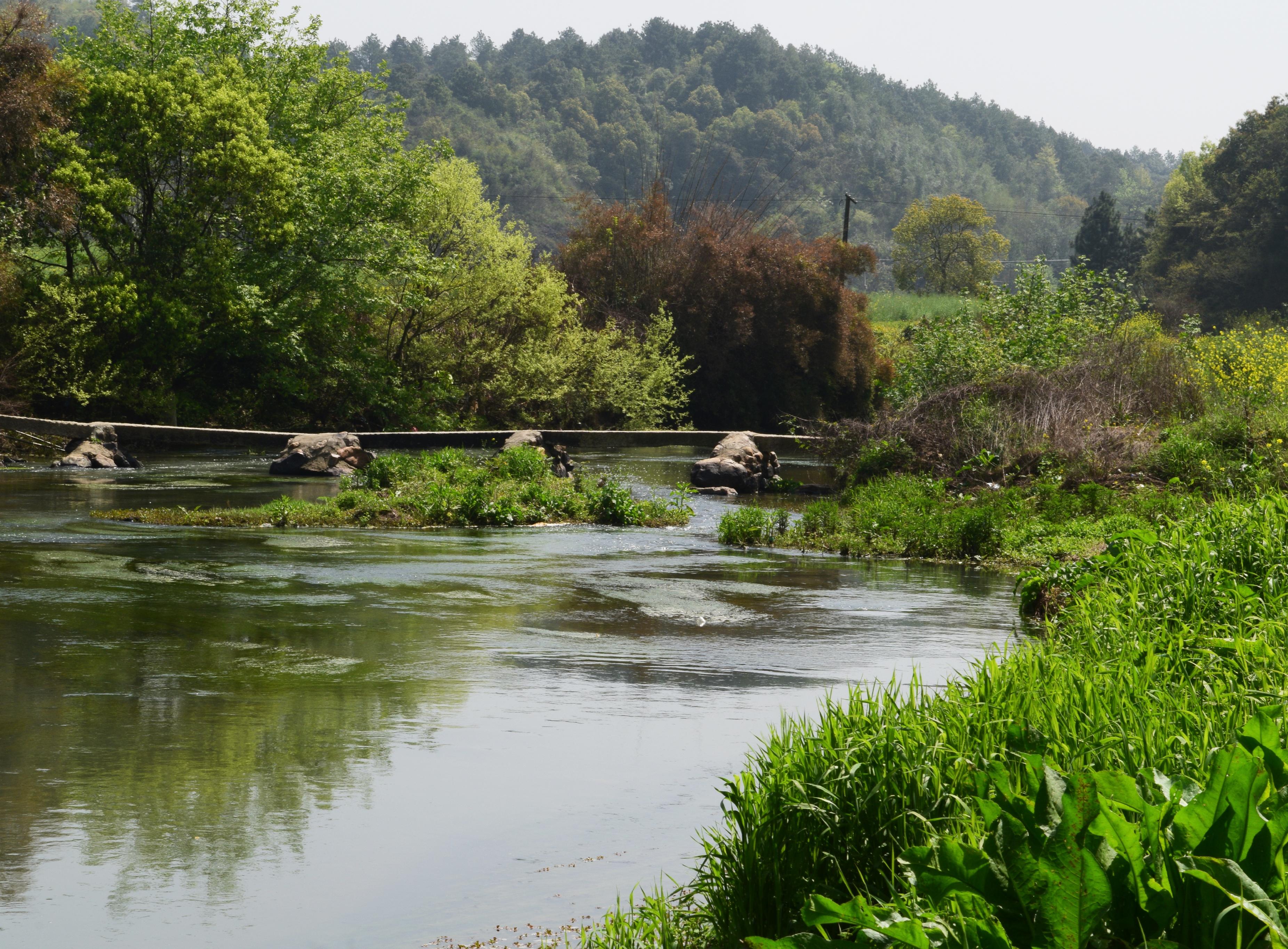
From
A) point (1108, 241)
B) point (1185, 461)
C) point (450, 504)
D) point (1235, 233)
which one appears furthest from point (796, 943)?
point (1108, 241)

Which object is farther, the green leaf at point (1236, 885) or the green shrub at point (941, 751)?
the green shrub at point (941, 751)

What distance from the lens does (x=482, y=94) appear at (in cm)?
12619

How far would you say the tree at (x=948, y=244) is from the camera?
3477 inches

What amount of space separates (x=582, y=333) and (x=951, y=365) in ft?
51.8

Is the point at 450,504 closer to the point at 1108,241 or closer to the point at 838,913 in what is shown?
the point at 838,913

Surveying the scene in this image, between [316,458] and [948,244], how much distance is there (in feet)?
249

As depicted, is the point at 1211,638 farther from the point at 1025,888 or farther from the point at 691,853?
the point at 1025,888

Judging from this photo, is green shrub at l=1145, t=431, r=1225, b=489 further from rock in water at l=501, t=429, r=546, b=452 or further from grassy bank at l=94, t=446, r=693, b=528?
rock in water at l=501, t=429, r=546, b=452

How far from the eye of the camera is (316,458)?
2261 centimetres

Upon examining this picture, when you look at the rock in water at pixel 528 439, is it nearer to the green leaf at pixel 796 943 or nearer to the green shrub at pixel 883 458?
the green shrub at pixel 883 458

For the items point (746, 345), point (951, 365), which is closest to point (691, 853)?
point (951, 365)

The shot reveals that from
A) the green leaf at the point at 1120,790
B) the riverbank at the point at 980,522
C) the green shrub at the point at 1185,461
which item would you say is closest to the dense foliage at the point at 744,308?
the green shrub at the point at 1185,461

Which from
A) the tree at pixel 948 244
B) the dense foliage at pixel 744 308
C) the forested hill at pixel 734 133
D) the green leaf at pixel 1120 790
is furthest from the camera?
Result: the forested hill at pixel 734 133

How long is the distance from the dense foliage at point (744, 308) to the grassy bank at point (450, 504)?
20.6m
